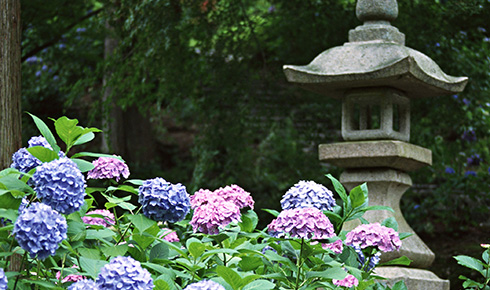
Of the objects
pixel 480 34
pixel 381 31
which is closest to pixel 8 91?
pixel 381 31

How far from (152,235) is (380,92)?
2677 mm

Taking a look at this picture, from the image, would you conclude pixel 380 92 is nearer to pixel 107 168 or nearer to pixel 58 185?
pixel 107 168

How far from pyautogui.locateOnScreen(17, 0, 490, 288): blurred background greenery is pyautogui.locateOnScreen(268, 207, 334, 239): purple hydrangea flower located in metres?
4.34

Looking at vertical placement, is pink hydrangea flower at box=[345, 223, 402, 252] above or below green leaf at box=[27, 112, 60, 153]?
below

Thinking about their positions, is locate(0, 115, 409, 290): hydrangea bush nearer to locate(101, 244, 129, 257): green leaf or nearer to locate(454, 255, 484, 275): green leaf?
locate(101, 244, 129, 257): green leaf

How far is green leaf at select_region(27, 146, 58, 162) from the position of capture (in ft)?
5.80

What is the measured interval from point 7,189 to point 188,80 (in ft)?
17.8

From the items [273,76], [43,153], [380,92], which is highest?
[273,76]

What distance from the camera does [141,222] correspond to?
180 centimetres

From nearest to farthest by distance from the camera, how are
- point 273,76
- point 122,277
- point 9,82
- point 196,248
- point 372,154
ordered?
point 122,277 → point 196,248 → point 9,82 → point 372,154 → point 273,76

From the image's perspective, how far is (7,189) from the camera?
65.4 inches

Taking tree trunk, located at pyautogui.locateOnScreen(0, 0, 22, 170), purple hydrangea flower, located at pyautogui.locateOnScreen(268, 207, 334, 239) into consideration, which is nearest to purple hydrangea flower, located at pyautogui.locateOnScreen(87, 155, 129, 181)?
purple hydrangea flower, located at pyautogui.locateOnScreen(268, 207, 334, 239)

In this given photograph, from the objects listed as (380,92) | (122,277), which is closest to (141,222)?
(122,277)

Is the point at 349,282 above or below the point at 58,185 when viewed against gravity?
below
